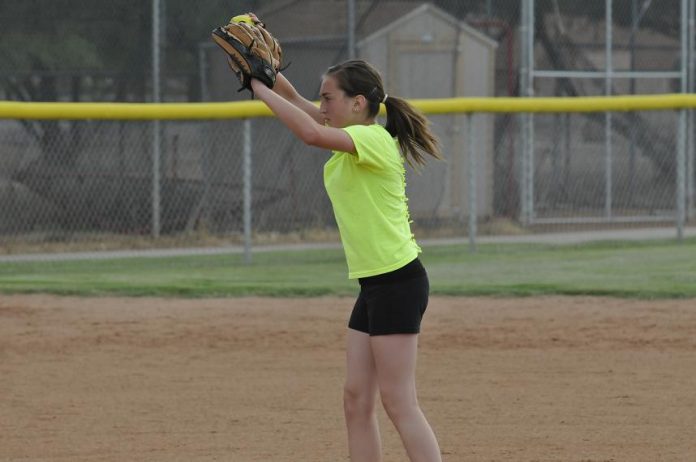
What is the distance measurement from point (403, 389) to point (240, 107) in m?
7.89

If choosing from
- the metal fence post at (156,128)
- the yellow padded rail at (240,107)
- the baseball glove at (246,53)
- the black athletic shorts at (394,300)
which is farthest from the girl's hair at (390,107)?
the metal fence post at (156,128)

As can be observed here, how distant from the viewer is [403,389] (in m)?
4.49

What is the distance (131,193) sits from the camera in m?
13.5

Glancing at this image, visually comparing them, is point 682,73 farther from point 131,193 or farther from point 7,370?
point 7,370

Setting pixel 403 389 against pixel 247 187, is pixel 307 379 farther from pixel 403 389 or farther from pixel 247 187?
pixel 247 187

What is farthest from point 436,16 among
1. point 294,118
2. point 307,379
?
point 294,118

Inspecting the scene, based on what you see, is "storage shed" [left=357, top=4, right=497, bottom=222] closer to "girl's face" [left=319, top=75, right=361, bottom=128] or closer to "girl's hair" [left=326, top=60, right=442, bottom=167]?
"girl's hair" [left=326, top=60, right=442, bottom=167]

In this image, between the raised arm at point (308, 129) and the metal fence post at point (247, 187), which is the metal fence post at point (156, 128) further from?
the raised arm at point (308, 129)

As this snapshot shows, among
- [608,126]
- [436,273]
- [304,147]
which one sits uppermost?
[608,126]

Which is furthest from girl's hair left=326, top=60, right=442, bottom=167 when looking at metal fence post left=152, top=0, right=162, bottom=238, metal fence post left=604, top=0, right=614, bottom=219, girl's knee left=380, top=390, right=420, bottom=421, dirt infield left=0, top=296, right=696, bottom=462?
metal fence post left=604, top=0, right=614, bottom=219

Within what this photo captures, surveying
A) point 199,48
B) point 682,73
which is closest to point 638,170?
point 682,73

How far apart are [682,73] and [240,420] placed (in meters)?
10.2

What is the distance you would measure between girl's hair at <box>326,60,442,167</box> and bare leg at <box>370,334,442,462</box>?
65cm

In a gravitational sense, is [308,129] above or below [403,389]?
above
